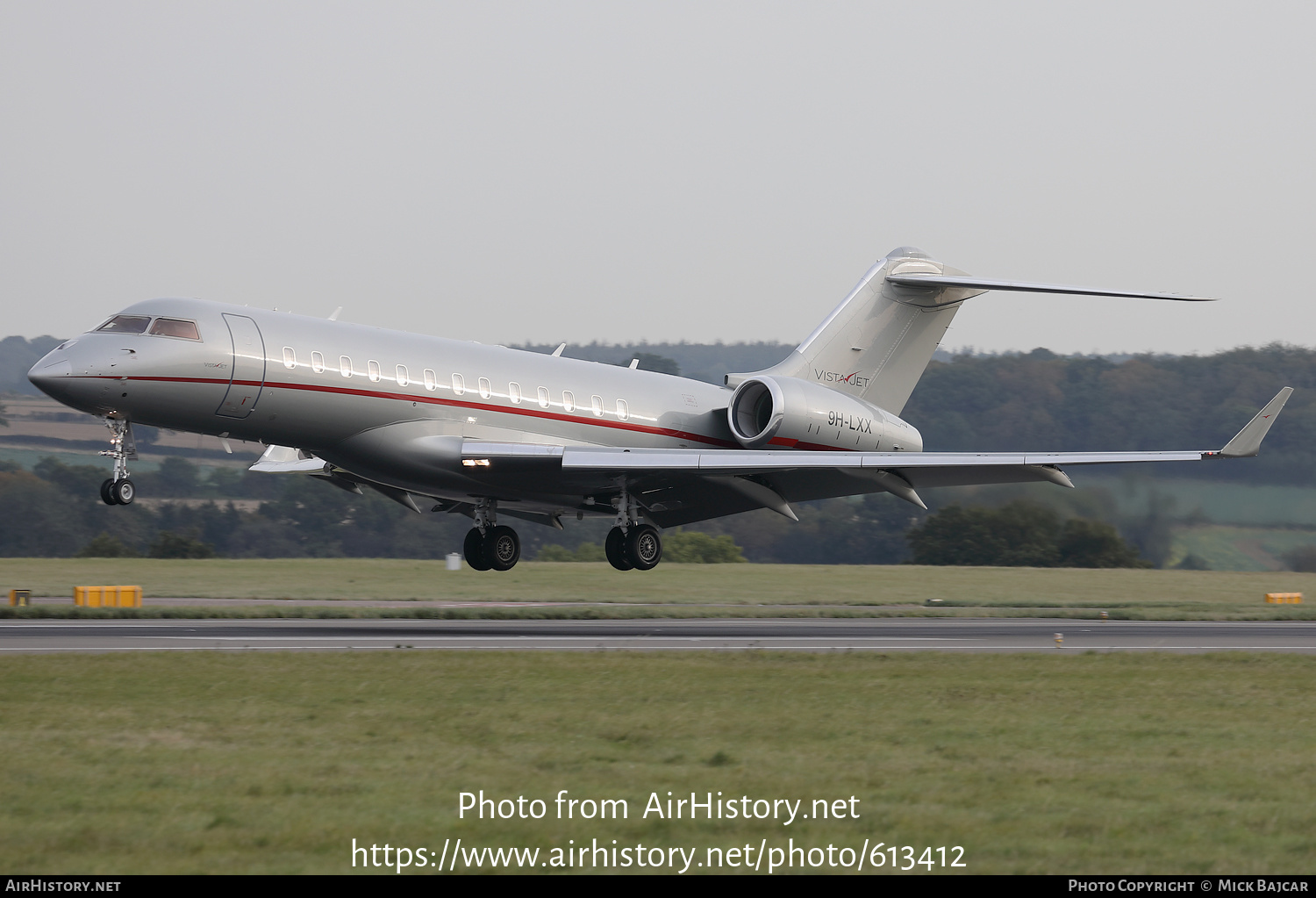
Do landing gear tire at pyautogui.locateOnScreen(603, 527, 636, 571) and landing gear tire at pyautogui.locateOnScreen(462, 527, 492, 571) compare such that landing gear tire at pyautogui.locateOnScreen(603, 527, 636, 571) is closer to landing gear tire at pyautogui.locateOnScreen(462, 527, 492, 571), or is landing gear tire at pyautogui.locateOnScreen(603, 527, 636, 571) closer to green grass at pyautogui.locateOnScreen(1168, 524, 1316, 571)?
landing gear tire at pyautogui.locateOnScreen(462, 527, 492, 571)

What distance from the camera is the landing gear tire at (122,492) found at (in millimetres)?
20688

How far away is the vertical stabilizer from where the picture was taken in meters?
30.6

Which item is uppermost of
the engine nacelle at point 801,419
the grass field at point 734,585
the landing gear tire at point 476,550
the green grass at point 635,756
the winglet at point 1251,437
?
the engine nacelle at point 801,419

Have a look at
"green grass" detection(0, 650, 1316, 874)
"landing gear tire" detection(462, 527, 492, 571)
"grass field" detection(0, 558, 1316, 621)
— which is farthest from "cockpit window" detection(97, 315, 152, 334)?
"grass field" detection(0, 558, 1316, 621)

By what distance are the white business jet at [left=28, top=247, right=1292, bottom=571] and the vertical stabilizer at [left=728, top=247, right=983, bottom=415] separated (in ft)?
0.14

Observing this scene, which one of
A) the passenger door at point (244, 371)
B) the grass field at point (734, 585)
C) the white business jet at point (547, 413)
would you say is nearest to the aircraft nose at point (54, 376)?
the white business jet at point (547, 413)

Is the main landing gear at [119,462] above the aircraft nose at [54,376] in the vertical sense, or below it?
below

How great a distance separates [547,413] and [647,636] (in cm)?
512

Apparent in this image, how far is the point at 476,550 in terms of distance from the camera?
1111 inches

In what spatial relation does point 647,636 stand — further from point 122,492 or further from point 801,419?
point 122,492

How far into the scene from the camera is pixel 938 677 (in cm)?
1644

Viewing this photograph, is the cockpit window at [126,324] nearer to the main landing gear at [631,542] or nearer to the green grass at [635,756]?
the green grass at [635,756]

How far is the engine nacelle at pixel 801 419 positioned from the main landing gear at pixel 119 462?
11.9m

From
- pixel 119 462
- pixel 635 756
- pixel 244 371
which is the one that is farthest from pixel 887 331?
pixel 635 756
